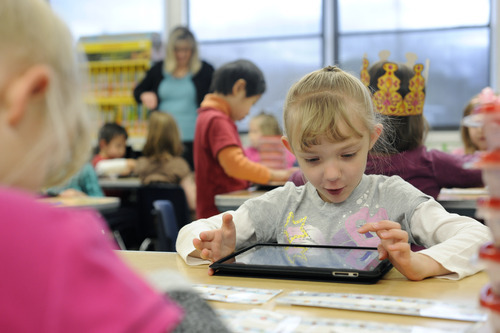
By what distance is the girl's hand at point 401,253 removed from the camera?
944mm

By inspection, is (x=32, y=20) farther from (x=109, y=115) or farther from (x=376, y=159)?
(x=109, y=115)

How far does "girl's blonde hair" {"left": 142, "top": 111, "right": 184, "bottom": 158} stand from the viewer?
4031 millimetres

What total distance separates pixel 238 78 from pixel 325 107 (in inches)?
64.9

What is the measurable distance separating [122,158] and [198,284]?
428 cm

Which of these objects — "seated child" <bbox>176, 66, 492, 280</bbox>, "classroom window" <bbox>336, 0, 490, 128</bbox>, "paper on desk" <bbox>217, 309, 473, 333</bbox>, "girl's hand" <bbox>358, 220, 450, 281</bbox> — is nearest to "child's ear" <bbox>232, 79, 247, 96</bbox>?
"seated child" <bbox>176, 66, 492, 280</bbox>

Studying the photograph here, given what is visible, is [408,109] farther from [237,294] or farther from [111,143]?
[111,143]

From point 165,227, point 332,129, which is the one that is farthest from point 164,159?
point 332,129

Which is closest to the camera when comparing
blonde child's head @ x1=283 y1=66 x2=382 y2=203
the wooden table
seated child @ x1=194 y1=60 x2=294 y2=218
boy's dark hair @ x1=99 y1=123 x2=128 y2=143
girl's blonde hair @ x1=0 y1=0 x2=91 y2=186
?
girl's blonde hair @ x1=0 y1=0 x2=91 y2=186

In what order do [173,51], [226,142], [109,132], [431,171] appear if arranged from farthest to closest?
[109,132] → [173,51] → [226,142] → [431,171]

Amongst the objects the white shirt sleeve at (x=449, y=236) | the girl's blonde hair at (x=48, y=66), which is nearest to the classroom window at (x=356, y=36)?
the white shirt sleeve at (x=449, y=236)

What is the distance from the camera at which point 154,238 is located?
13.3ft

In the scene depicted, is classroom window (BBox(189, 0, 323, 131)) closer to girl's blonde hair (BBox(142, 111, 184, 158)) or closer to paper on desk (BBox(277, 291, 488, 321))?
girl's blonde hair (BBox(142, 111, 184, 158))

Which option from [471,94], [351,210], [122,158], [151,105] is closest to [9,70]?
[351,210]

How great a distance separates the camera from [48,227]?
40 cm
